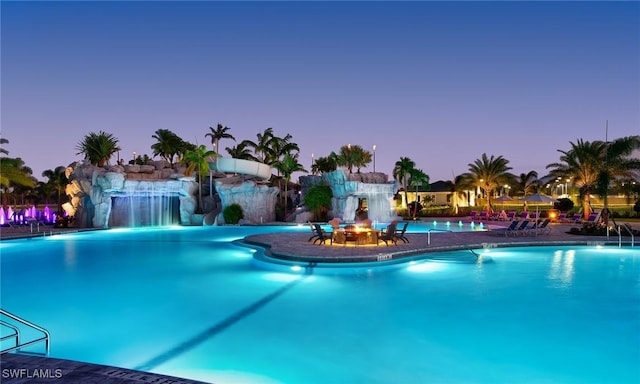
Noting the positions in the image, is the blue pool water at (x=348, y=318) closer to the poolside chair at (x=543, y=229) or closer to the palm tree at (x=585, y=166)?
the poolside chair at (x=543, y=229)

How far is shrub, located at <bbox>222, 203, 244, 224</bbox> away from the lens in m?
27.3

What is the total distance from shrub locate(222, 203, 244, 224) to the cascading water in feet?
14.4

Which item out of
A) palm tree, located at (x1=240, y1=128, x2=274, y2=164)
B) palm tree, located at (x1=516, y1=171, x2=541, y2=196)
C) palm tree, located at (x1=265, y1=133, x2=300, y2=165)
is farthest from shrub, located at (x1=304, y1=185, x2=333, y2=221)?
palm tree, located at (x1=516, y1=171, x2=541, y2=196)

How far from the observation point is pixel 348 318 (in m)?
6.96

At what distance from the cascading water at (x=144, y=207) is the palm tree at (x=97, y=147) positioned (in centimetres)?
359

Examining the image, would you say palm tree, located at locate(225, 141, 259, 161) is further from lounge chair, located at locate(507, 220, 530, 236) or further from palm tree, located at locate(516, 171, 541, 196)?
palm tree, located at locate(516, 171, 541, 196)

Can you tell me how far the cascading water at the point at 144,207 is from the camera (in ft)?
91.2

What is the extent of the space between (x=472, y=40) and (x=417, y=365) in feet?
A: 77.1

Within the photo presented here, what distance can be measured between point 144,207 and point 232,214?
694cm

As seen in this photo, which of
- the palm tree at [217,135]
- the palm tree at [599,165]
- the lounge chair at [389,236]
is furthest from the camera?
the palm tree at [217,135]

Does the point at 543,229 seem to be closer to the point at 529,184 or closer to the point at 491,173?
the point at 491,173

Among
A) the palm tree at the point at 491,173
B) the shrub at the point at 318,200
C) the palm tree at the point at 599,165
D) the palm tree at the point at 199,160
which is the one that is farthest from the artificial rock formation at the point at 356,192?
the palm tree at the point at 599,165

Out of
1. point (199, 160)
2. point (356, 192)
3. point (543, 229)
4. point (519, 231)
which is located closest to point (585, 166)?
point (543, 229)

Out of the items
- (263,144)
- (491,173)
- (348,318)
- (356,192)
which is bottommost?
(348,318)
